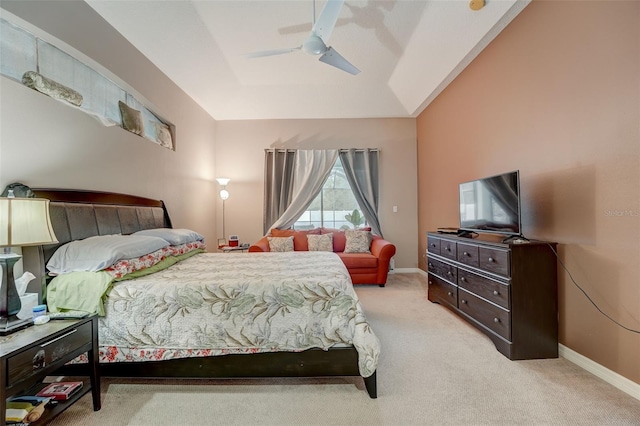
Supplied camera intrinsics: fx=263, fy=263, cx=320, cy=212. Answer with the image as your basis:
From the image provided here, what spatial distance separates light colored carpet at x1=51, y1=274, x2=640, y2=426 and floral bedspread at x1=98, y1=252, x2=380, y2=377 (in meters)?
0.26

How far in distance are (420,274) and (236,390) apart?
3.80 m

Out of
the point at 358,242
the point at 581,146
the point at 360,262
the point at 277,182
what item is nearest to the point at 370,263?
the point at 360,262

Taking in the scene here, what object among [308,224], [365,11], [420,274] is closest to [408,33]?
[365,11]

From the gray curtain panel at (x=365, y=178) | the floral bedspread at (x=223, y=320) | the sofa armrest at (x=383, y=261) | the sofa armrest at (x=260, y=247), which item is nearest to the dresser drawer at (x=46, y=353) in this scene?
the floral bedspread at (x=223, y=320)

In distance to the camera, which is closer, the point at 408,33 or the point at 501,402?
the point at 501,402

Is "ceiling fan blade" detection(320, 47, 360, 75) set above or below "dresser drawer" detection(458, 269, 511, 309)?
above

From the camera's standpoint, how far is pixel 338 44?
3.14 meters

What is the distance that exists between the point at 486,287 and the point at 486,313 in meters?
0.23

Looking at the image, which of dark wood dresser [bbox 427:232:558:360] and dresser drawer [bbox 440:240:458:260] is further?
dresser drawer [bbox 440:240:458:260]

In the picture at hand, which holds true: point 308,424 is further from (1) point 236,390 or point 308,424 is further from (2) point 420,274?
(2) point 420,274

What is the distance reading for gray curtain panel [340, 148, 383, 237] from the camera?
16.1ft

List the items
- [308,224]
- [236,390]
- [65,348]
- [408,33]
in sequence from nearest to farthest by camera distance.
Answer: [65,348], [236,390], [408,33], [308,224]

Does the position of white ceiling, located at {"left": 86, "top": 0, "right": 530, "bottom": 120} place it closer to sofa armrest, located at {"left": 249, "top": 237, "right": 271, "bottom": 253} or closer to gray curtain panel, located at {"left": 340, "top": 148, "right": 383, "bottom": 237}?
gray curtain panel, located at {"left": 340, "top": 148, "right": 383, "bottom": 237}

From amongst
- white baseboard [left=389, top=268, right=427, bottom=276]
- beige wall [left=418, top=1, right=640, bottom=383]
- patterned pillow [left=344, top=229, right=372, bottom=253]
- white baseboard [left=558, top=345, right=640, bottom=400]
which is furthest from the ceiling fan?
white baseboard [left=389, top=268, right=427, bottom=276]
